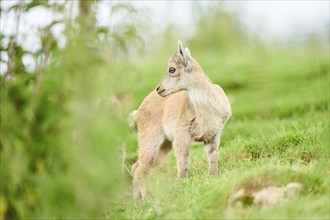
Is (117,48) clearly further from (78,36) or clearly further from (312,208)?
(312,208)

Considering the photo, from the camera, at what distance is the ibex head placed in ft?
27.3

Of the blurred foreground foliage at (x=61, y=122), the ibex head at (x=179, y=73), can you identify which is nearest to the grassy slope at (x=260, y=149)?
the blurred foreground foliage at (x=61, y=122)

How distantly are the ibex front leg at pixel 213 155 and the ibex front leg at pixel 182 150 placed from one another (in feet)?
0.73

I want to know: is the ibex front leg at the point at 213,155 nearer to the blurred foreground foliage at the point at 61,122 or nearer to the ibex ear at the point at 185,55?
the ibex ear at the point at 185,55

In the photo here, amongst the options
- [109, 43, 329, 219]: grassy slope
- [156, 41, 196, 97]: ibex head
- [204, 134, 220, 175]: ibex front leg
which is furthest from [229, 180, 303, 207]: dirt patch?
[156, 41, 196, 97]: ibex head

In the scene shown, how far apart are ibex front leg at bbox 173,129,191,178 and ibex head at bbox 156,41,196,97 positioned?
47cm

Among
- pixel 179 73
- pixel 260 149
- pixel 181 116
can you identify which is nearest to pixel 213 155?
pixel 260 149

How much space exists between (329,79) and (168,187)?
21.2ft

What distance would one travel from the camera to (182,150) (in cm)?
809

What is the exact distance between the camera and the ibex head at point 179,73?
831 cm

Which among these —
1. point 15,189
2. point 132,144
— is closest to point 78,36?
point 15,189

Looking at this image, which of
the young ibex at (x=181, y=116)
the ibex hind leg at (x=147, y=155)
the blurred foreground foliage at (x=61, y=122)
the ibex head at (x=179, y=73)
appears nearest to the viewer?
the blurred foreground foliage at (x=61, y=122)

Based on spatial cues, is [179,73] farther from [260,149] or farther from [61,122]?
[61,122]

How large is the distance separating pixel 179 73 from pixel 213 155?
1.00 meters
